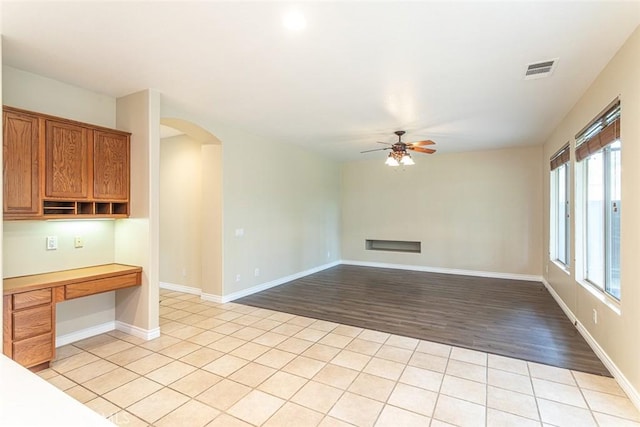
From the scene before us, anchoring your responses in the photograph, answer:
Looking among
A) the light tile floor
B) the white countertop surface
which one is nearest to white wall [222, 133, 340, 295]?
the light tile floor

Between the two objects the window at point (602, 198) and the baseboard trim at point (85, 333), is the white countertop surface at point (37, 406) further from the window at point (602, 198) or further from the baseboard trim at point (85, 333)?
the window at point (602, 198)

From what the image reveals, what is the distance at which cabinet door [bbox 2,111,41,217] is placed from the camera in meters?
2.67

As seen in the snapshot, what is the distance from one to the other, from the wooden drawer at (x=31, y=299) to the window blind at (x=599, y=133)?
5269mm

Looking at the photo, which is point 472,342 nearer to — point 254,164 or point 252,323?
point 252,323

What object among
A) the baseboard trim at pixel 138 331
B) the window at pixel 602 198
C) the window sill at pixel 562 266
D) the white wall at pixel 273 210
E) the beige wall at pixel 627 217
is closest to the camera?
the beige wall at pixel 627 217

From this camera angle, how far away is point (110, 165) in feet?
11.4

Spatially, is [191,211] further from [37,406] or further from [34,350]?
[37,406]

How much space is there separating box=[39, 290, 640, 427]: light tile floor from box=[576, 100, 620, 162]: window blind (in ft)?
7.06

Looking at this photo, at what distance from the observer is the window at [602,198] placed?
294 cm

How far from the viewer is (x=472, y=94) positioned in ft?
11.5

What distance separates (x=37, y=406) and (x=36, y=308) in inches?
96.5

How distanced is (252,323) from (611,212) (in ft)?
13.6

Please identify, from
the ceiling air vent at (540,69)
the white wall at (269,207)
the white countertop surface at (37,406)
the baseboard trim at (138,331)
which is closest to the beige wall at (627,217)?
the ceiling air vent at (540,69)

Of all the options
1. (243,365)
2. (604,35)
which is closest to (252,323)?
(243,365)
